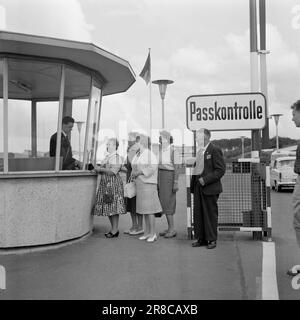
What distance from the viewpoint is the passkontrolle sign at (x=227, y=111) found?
735 centimetres

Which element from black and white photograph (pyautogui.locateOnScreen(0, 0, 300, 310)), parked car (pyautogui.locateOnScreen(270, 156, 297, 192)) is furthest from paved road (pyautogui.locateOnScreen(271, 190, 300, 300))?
parked car (pyautogui.locateOnScreen(270, 156, 297, 192))

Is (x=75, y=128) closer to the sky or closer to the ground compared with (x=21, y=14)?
closer to the ground

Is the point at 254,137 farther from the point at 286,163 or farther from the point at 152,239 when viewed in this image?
the point at 286,163

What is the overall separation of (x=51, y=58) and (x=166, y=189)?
2.74 meters

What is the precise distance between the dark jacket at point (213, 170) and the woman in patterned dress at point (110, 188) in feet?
5.01

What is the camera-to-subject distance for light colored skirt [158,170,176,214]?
7.61 metres

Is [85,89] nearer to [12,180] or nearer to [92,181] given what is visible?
[92,181]

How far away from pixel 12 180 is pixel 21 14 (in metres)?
2.22

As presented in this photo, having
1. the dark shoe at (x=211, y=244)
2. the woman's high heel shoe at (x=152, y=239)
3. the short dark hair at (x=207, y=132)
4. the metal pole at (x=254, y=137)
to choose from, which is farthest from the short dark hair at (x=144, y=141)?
the dark shoe at (x=211, y=244)

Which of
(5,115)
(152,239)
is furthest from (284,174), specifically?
(5,115)

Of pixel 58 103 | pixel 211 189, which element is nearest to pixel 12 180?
pixel 58 103

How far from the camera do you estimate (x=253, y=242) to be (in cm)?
728
